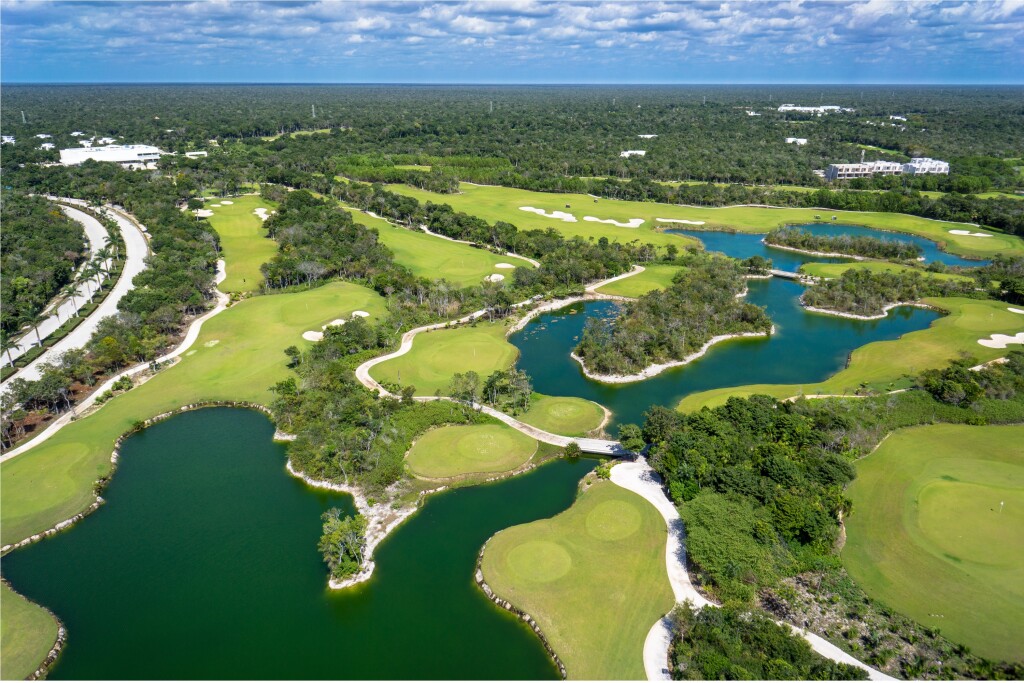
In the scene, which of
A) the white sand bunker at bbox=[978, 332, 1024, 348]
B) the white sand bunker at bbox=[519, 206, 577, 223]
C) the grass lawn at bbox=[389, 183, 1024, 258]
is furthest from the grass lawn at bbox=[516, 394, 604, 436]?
the white sand bunker at bbox=[519, 206, 577, 223]

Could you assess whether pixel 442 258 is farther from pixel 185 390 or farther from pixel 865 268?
pixel 865 268

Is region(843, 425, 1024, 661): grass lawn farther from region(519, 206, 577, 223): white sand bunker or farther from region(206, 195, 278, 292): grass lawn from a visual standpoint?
region(519, 206, 577, 223): white sand bunker

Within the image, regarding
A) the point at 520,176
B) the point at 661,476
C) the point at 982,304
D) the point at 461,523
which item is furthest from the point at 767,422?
the point at 520,176

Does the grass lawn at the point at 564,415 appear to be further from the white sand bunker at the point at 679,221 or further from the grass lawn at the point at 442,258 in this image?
the white sand bunker at the point at 679,221

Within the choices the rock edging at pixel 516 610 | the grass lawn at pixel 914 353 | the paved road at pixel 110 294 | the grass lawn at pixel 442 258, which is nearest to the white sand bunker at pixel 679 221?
Answer: the grass lawn at pixel 442 258

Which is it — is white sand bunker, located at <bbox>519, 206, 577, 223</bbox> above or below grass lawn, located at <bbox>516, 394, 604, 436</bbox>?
above

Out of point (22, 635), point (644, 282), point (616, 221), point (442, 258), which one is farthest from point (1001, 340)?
point (22, 635)
